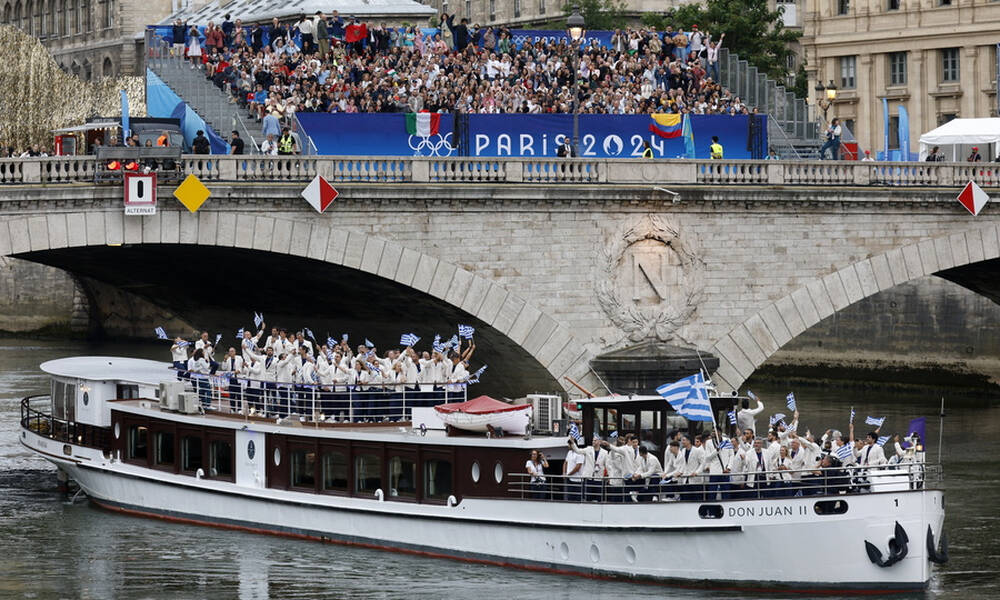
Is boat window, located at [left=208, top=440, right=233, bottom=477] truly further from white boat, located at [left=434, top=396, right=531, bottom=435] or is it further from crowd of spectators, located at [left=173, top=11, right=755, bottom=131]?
crowd of spectators, located at [left=173, top=11, right=755, bottom=131]

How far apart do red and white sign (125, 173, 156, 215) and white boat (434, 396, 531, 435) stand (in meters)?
9.34

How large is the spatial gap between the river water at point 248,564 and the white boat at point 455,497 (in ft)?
1.21

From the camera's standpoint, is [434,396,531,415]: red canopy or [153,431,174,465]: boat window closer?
[434,396,531,415]: red canopy

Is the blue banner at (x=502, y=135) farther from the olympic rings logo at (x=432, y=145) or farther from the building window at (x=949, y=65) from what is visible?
the building window at (x=949, y=65)

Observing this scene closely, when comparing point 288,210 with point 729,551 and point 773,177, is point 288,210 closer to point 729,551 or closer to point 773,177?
point 773,177

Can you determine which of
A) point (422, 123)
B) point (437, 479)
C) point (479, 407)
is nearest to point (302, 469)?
point (437, 479)

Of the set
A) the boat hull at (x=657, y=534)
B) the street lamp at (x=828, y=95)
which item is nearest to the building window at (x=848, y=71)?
the street lamp at (x=828, y=95)

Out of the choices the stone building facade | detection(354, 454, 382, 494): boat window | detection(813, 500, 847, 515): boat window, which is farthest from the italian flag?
the stone building facade

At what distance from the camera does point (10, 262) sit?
102312 mm

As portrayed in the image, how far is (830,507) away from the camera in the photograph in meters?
37.2

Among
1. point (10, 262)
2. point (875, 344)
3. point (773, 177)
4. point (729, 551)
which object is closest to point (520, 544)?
point (729, 551)

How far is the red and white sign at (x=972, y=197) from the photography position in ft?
170

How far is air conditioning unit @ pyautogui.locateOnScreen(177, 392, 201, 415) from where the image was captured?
45.2 m

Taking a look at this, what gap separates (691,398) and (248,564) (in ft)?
29.5
